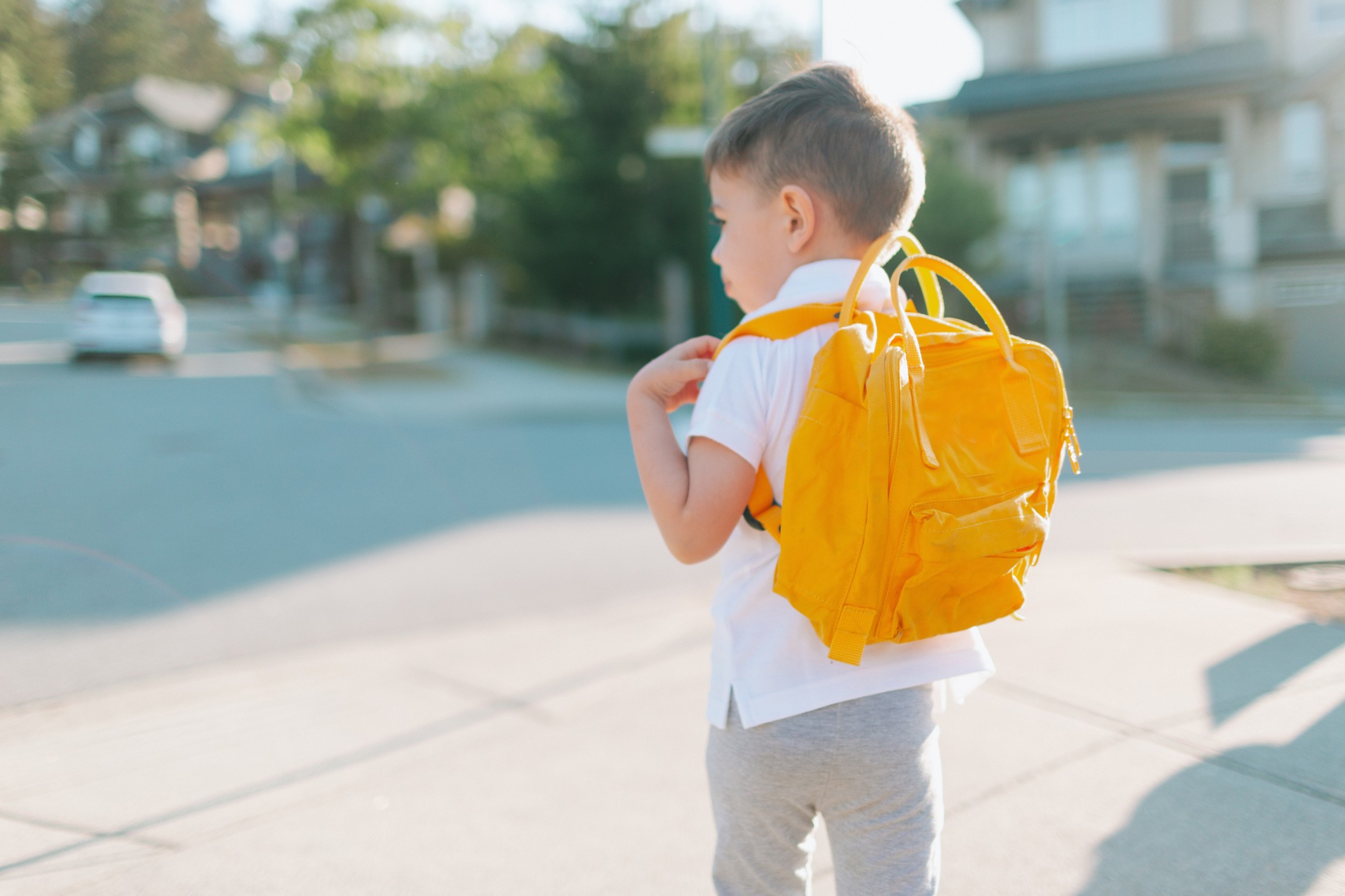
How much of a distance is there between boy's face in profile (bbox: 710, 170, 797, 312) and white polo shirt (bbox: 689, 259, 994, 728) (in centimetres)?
4

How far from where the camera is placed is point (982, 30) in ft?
70.4

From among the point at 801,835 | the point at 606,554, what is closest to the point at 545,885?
the point at 801,835

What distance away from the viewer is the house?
25.8 ft

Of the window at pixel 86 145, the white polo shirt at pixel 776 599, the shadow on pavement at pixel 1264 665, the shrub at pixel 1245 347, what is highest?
the window at pixel 86 145

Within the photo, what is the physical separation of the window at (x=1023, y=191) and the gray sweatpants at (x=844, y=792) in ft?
68.6

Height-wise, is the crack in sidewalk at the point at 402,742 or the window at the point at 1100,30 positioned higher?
the window at the point at 1100,30

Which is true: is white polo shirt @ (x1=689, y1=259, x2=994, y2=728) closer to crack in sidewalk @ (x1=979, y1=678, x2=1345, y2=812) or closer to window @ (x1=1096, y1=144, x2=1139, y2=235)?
crack in sidewalk @ (x1=979, y1=678, x2=1345, y2=812)

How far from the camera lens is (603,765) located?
3.21 m

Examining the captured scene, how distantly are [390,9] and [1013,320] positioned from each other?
39.6 ft

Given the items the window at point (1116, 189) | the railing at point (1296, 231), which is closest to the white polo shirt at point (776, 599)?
the railing at point (1296, 231)

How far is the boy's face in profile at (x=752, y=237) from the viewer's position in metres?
1.56

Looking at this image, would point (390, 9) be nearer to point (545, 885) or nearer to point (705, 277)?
point (705, 277)

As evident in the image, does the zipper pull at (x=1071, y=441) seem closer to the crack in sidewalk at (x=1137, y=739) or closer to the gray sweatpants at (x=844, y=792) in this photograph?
the gray sweatpants at (x=844, y=792)

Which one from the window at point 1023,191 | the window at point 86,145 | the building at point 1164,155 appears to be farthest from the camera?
the window at point 1023,191
